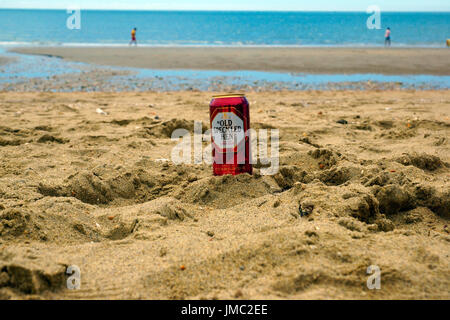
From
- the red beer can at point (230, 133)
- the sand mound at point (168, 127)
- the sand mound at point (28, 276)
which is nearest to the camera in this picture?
the sand mound at point (28, 276)

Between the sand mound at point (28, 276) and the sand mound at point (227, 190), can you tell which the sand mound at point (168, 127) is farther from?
the sand mound at point (28, 276)

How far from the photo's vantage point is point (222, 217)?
2176mm

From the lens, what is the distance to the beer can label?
2451mm

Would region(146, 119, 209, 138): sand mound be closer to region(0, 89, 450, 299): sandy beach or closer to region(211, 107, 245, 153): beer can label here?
region(0, 89, 450, 299): sandy beach

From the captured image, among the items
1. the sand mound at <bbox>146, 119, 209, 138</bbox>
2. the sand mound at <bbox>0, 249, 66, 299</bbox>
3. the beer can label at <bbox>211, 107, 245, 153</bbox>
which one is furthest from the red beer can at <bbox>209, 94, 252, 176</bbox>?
the sand mound at <bbox>146, 119, 209, 138</bbox>

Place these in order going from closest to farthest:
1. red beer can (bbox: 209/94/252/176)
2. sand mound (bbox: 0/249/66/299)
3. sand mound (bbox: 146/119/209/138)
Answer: sand mound (bbox: 0/249/66/299) < red beer can (bbox: 209/94/252/176) < sand mound (bbox: 146/119/209/138)

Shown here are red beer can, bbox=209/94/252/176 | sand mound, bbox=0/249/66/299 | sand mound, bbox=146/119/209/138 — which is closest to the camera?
sand mound, bbox=0/249/66/299

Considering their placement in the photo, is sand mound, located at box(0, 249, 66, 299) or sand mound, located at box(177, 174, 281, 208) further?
sand mound, located at box(177, 174, 281, 208)

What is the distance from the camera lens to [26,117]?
4.75 metres

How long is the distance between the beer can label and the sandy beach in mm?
225

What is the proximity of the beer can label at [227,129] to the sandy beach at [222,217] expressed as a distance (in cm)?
22

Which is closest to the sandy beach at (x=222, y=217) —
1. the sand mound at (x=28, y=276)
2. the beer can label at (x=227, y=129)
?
the sand mound at (x=28, y=276)

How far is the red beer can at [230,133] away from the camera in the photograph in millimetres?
2447

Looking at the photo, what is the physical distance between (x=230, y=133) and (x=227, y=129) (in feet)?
0.10
